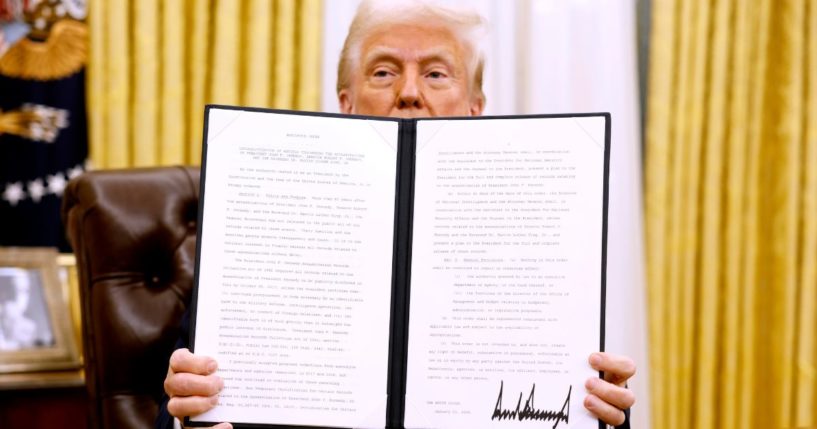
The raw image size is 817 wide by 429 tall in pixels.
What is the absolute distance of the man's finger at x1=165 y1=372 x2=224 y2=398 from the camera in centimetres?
122

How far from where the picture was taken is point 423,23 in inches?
68.1

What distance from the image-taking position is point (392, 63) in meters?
1.73

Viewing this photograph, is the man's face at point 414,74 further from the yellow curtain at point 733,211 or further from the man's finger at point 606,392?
the yellow curtain at point 733,211

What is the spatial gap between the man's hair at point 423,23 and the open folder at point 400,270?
487 millimetres

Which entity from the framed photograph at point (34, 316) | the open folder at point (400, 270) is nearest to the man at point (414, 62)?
the open folder at point (400, 270)

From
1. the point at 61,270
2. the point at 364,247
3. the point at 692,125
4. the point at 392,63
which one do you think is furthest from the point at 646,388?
the point at 61,270

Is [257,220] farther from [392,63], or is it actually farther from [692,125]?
[692,125]

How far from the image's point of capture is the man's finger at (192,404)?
1.23m

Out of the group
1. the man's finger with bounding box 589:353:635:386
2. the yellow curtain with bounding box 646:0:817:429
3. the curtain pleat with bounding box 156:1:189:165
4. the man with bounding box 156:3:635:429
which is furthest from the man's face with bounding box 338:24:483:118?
the yellow curtain with bounding box 646:0:817:429

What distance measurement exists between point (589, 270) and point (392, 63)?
26.7 inches

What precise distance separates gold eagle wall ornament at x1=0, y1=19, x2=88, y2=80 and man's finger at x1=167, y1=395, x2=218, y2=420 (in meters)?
1.36

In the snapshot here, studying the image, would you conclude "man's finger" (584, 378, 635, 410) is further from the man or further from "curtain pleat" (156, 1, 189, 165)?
"curtain pleat" (156, 1, 189, 165)

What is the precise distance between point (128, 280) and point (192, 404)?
0.59m
